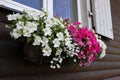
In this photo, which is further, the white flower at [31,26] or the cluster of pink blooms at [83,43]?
the cluster of pink blooms at [83,43]

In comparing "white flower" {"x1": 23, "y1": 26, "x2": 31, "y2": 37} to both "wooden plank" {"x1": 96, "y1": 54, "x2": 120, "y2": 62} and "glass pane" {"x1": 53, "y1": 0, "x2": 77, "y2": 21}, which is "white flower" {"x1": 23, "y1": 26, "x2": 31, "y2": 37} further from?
"wooden plank" {"x1": 96, "y1": 54, "x2": 120, "y2": 62}

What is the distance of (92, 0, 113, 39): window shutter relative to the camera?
2359mm

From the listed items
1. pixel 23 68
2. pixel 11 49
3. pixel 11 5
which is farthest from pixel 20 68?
pixel 11 5

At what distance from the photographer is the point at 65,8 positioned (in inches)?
85.5

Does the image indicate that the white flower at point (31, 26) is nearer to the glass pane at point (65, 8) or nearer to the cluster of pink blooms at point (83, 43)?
the cluster of pink blooms at point (83, 43)

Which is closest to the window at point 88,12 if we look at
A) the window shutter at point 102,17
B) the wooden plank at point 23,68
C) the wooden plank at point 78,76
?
the window shutter at point 102,17

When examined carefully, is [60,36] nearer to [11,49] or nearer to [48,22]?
[48,22]

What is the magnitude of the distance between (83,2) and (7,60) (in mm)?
1478

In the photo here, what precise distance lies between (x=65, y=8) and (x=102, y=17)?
0.62 m

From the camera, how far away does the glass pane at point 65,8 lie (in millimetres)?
2016

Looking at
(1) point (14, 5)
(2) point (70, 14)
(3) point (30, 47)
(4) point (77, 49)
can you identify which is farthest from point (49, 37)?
(2) point (70, 14)

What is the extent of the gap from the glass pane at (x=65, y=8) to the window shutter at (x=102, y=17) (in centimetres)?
27

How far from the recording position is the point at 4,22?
1347mm

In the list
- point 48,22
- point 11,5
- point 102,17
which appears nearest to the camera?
point 48,22
